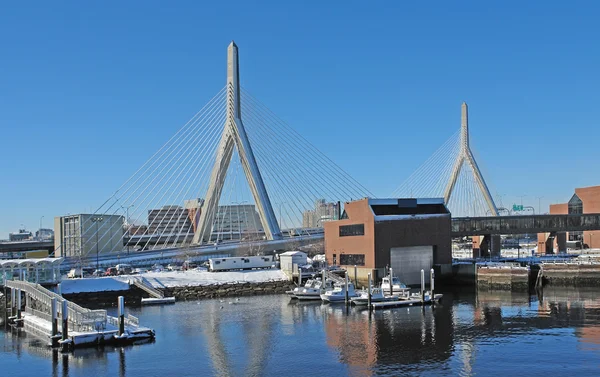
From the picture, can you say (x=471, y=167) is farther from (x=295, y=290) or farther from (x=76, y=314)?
(x=76, y=314)

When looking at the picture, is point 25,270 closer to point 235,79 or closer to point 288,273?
point 288,273

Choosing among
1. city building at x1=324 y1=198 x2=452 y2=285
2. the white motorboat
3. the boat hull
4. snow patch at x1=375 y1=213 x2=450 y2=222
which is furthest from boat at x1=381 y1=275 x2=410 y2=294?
snow patch at x1=375 y1=213 x2=450 y2=222

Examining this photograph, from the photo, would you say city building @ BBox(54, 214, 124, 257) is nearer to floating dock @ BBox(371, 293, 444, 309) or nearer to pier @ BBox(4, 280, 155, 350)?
pier @ BBox(4, 280, 155, 350)

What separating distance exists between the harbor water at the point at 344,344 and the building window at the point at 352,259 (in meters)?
14.7

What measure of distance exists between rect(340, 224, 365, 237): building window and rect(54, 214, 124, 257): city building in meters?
27.3

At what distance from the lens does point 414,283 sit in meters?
61.7

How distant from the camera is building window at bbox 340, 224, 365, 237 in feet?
205

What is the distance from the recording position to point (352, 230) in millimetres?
64750

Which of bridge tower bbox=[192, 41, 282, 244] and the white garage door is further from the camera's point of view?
bridge tower bbox=[192, 41, 282, 244]

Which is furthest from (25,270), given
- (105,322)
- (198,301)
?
(105,322)

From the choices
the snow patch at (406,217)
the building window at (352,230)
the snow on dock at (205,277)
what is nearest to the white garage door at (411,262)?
the snow patch at (406,217)

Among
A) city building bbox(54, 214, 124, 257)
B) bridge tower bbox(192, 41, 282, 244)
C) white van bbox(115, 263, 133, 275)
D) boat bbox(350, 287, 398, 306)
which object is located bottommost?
boat bbox(350, 287, 398, 306)

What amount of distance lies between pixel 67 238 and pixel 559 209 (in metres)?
70.2

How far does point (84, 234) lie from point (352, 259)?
3441 centimetres
